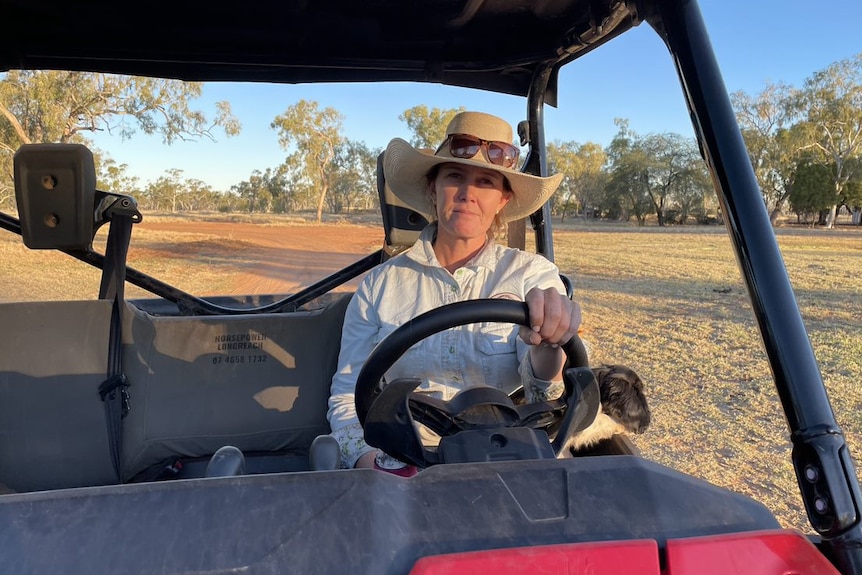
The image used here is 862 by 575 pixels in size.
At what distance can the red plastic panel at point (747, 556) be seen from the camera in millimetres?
792

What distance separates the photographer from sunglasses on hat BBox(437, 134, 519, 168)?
187 cm

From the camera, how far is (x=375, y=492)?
0.85 m

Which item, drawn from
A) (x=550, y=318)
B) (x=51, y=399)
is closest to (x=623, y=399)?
(x=550, y=318)

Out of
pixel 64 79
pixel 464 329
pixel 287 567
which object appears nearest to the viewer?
pixel 287 567

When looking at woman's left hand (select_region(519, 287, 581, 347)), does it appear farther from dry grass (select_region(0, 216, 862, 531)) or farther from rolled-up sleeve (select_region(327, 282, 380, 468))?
dry grass (select_region(0, 216, 862, 531))

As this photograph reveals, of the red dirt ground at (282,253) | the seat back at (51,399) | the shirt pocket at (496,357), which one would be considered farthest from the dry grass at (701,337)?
the seat back at (51,399)

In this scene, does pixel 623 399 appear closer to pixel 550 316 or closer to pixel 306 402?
pixel 550 316

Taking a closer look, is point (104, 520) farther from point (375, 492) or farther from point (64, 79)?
point (64, 79)

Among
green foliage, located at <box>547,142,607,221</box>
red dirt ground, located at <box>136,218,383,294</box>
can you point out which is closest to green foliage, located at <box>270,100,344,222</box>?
red dirt ground, located at <box>136,218,383,294</box>

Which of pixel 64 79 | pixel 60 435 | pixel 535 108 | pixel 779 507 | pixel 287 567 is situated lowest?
pixel 779 507

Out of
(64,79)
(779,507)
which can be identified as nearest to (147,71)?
(779,507)

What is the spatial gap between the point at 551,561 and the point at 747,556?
0.83 feet

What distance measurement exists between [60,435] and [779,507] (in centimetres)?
319

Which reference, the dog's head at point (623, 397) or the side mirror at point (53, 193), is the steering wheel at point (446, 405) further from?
the side mirror at point (53, 193)
